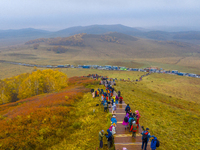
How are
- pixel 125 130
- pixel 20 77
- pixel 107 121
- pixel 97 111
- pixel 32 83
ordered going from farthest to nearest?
pixel 20 77 < pixel 32 83 < pixel 97 111 < pixel 107 121 < pixel 125 130

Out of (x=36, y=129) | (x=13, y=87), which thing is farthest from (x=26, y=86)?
(x=36, y=129)

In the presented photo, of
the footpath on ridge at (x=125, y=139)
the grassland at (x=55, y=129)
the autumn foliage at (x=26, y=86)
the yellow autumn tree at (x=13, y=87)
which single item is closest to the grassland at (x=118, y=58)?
the yellow autumn tree at (x=13, y=87)

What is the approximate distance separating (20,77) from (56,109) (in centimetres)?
2638

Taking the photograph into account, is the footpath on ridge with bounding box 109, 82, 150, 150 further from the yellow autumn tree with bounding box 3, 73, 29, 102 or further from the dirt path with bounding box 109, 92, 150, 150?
the yellow autumn tree with bounding box 3, 73, 29, 102

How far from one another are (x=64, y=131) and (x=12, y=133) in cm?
443

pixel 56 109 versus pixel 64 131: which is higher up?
pixel 56 109

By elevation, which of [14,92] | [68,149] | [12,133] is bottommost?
[14,92]

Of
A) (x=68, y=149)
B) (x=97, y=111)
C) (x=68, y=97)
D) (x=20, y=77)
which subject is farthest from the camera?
(x=20, y=77)

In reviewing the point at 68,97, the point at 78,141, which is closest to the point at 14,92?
the point at 68,97

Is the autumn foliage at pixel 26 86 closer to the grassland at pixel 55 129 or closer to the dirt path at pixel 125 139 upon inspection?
the grassland at pixel 55 129

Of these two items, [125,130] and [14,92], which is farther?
[14,92]

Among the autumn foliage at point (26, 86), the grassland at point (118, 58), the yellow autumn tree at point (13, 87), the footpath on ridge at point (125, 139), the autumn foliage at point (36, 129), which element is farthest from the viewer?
the grassland at point (118, 58)

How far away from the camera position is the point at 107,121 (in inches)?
512

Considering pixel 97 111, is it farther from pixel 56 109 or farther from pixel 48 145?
pixel 48 145
